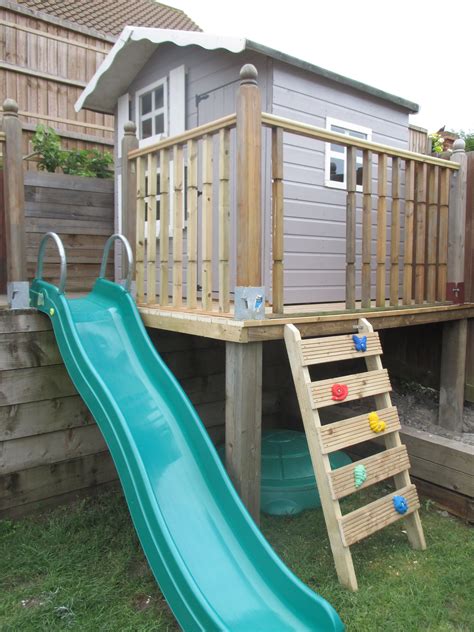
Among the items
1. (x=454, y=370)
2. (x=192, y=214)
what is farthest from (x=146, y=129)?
(x=454, y=370)

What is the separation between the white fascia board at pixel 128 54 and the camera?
12.2 feet

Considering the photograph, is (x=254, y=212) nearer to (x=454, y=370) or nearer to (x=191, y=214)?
(x=191, y=214)

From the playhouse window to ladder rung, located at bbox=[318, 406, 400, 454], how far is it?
344cm

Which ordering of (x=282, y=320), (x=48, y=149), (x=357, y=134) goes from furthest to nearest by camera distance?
(x=48, y=149)
(x=357, y=134)
(x=282, y=320)

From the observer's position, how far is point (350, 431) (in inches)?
106

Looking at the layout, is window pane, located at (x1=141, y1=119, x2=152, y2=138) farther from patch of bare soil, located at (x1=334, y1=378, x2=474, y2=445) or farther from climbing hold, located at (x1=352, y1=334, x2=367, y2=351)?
climbing hold, located at (x1=352, y1=334, x2=367, y2=351)

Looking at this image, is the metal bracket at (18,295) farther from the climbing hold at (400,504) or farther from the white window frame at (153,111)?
the climbing hold at (400,504)

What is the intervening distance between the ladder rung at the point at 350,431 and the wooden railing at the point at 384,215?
0.69 m

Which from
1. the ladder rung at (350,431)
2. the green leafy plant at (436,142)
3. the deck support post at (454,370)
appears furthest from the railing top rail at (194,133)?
the green leafy plant at (436,142)

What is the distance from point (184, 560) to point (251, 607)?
1.06 ft

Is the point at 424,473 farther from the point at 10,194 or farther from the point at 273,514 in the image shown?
the point at 10,194

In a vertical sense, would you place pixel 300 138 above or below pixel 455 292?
above

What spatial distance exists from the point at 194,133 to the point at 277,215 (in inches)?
28.8

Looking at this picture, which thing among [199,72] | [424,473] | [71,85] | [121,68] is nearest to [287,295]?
[424,473]
